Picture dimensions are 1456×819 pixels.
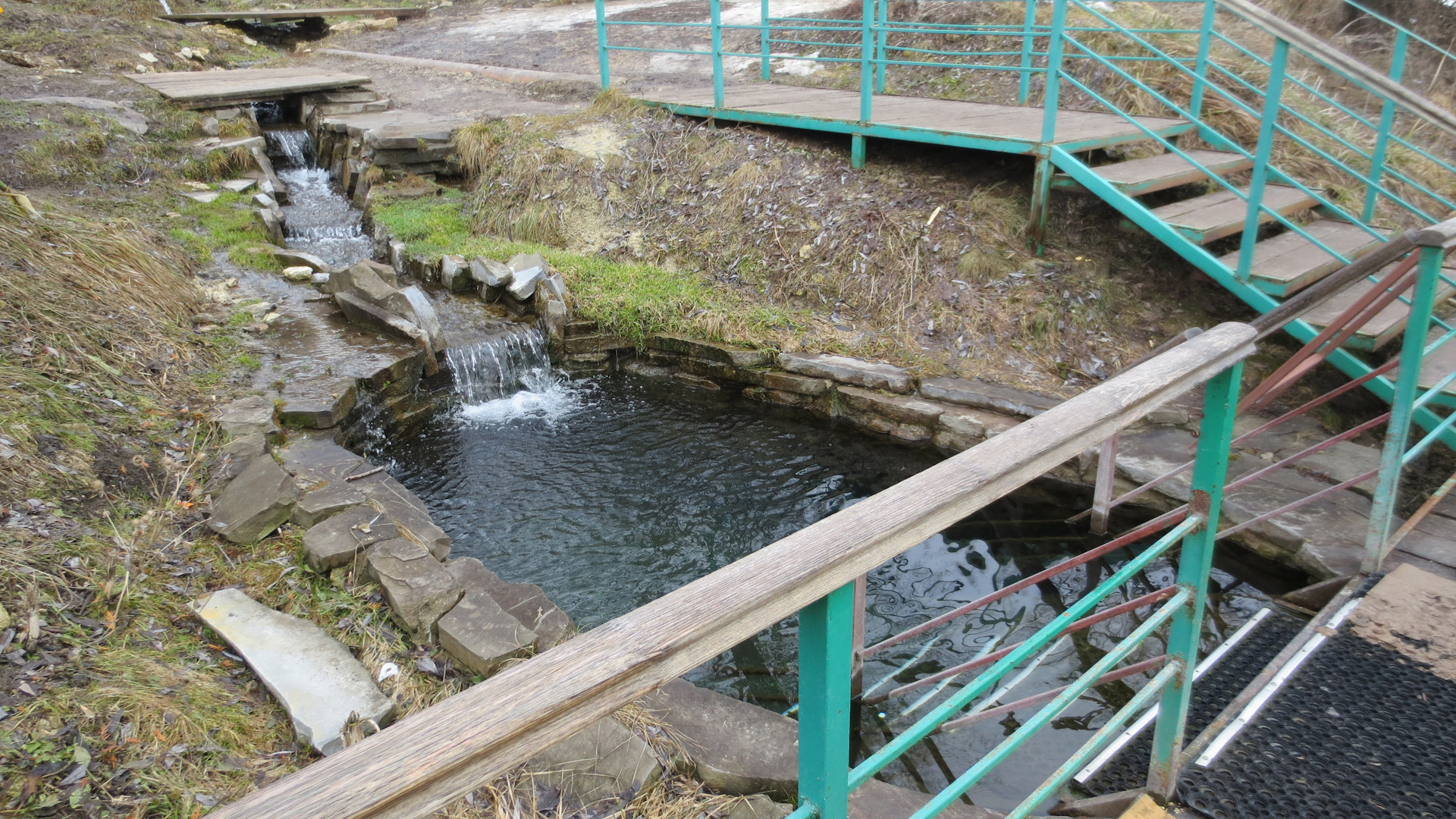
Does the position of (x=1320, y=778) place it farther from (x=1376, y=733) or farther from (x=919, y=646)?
(x=919, y=646)

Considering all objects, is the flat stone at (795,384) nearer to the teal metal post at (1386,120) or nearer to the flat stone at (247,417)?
the flat stone at (247,417)

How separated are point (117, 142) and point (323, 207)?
1.75 meters

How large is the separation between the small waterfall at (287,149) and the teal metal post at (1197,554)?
35.0 feet

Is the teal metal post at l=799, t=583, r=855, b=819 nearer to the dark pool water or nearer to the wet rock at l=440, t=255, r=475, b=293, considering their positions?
the dark pool water

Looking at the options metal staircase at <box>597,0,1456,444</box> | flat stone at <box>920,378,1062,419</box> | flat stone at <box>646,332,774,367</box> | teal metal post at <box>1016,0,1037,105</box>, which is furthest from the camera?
teal metal post at <box>1016,0,1037,105</box>

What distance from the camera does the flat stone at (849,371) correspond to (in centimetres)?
559

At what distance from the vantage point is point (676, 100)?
8.23m

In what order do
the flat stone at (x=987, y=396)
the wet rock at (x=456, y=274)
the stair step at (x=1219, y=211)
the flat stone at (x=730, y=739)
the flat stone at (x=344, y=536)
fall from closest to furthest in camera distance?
the flat stone at (x=730, y=739), the flat stone at (x=344, y=536), the stair step at (x=1219, y=211), the flat stone at (x=987, y=396), the wet rock at (x=456, y=274)

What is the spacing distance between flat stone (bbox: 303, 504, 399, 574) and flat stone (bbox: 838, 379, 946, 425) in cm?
300

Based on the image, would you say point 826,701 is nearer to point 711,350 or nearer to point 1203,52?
point 711,350

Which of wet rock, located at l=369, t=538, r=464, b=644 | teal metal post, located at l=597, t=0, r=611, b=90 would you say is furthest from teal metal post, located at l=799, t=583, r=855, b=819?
teal metal post, located at l=597, t=0, r=611, b=90

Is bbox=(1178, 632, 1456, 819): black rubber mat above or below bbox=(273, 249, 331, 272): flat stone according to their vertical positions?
below

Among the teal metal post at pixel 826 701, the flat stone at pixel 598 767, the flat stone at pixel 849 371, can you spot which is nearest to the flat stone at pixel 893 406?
the flat stone at pixel 849 371

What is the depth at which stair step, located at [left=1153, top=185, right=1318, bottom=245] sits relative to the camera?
497cm
